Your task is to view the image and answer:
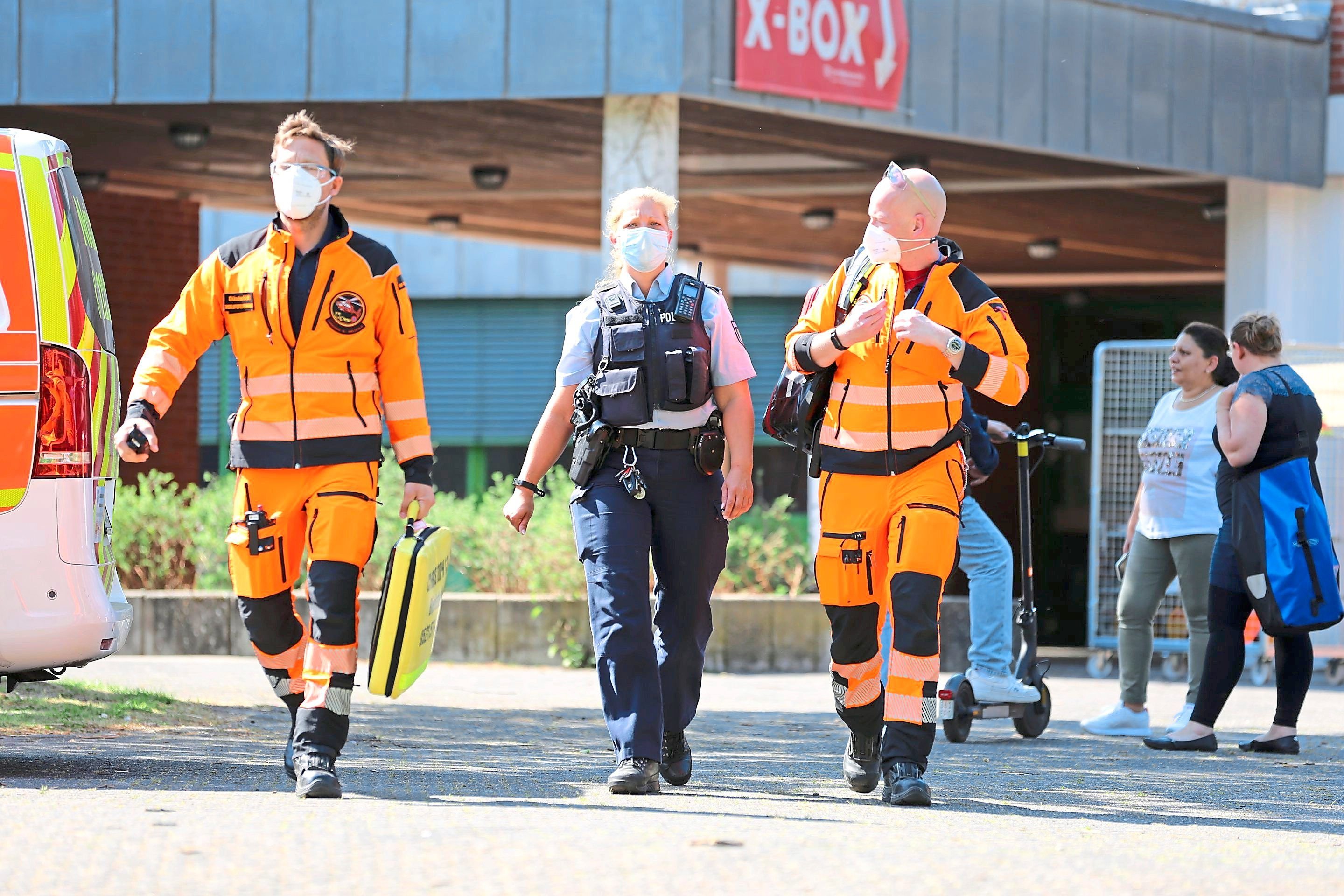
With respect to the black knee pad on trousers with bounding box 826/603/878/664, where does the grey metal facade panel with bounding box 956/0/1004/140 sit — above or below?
above

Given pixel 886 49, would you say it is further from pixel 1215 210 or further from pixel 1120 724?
pixel 1120 724

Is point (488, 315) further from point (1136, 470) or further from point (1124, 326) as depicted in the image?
point (1136, 470)

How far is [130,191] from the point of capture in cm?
1852

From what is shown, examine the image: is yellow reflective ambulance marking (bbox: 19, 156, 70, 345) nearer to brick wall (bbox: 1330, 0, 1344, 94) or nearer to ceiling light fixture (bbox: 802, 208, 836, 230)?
brick wall (bbox: 1330, 0, 1344, 94)

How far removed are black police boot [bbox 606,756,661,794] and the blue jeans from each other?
8.94 ft

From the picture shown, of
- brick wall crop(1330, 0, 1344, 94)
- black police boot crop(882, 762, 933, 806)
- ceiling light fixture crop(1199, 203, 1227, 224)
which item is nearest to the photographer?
black police boot crop(882, 762, 933, 806)

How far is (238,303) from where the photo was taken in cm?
608

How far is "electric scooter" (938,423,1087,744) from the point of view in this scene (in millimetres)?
8328

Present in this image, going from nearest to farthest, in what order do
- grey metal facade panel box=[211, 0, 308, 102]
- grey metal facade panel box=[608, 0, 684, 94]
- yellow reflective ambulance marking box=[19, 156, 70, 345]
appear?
yellow reflective ambulance marking box=[19, 156, 70, 345] < grey metal facade panel box=[608, 0, 684, 94] < grey metal facade panel box=[211, 0, 308, 102]

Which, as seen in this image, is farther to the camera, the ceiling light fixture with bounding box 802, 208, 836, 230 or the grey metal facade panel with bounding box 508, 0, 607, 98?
the ceiling light fixture with bounding box 802, 208, 836, 230

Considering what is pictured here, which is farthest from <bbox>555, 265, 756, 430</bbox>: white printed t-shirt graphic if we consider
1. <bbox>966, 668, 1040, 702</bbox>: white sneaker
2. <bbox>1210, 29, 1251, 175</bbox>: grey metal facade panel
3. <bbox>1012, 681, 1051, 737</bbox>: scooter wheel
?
<bbox>1210, 29, 1251, 175</bbox>: grey metal facade panel

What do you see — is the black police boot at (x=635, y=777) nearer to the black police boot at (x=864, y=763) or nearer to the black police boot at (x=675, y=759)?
the black police boot at (x=675, y=759)

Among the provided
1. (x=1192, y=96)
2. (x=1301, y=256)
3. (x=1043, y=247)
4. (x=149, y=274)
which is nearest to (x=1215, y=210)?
(x=1301, y=256)

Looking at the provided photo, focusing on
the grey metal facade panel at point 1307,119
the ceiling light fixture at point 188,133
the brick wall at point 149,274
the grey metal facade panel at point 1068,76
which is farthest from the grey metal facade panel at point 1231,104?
the brick wall at point 149,274
